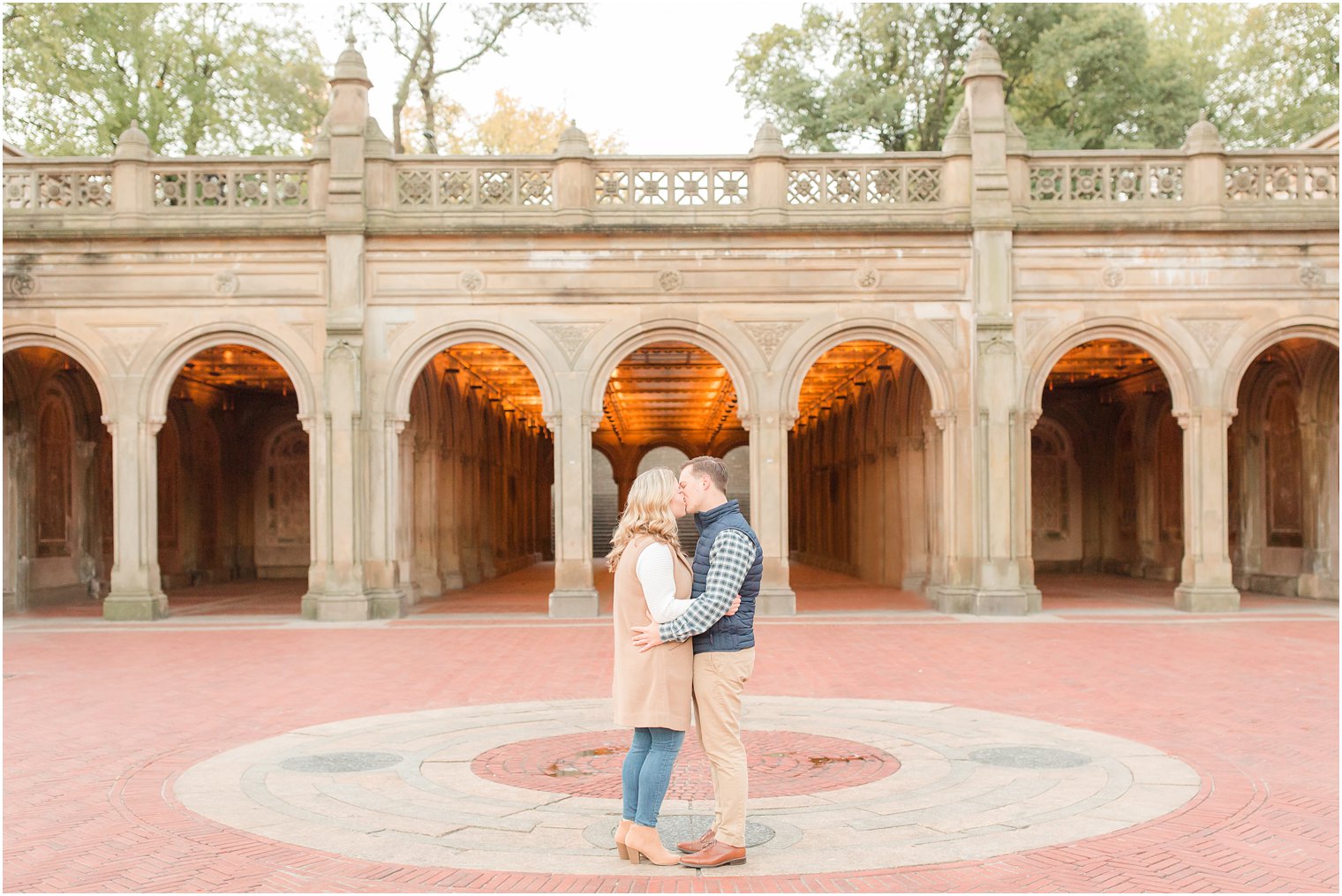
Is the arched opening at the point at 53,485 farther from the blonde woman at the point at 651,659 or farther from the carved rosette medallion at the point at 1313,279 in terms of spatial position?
the carved rosette medallion at the point at 1313,279

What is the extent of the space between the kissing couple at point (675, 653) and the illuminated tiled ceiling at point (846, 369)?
1497 cm

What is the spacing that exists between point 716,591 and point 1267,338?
56.4 ft

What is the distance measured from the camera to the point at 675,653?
6004 mm

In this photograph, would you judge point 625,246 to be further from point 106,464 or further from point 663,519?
point 663,519

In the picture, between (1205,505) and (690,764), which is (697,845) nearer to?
(690,764)

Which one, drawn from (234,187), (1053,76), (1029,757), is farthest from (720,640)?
(1053,76)

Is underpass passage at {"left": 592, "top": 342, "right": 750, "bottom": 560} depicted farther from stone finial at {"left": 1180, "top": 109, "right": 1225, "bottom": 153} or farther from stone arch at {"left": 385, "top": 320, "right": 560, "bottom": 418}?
stone finial at {"left": 1180, "top": 109, "right": 1225, "bottom": 153}

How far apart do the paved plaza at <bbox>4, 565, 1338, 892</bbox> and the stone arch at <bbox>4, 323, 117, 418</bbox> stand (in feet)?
17.7

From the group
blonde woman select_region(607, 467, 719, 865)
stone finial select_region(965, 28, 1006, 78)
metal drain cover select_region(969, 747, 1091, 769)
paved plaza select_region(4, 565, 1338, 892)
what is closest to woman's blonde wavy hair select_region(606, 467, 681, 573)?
blonde woman select_region(607, 467, 719, 865)

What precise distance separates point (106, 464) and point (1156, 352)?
20.1 meters

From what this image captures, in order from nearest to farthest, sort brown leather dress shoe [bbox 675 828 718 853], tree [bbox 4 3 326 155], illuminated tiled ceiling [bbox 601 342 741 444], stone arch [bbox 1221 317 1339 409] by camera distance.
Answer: brown leather dress shoe [bbox 675 828 718 853], stone arch [bbox 1221 317 1339 409], illuminated tiled ceiling [bbox 601 342 741 444], tree [bbox 4 3 326 155]

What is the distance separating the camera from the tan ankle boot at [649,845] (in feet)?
19.7

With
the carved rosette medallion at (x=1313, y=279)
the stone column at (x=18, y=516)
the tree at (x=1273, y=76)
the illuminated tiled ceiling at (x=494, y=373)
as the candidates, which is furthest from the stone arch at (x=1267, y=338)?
the stone column at (x=18, y=516)

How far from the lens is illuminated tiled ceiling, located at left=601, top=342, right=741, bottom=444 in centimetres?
2667
